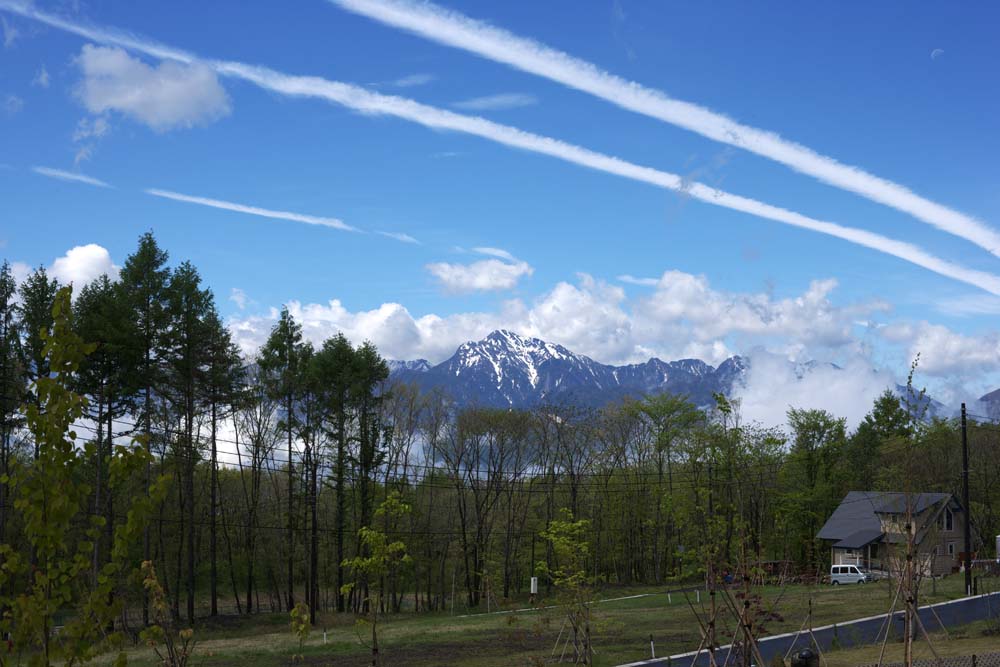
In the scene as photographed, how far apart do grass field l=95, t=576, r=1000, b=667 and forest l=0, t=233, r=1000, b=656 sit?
2.34 meters

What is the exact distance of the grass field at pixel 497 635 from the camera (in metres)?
26.7

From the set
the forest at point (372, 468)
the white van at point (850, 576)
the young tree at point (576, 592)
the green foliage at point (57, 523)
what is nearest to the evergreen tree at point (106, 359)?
the forest at point (372, 468)

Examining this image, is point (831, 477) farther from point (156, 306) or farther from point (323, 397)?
point (156, 306)

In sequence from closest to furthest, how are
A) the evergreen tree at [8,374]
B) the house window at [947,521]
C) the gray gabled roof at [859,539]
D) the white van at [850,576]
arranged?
the evergreen tree at [8,374]
the white van at [850,576]
the house window at [947,521]
the gray gabled roof at [859,539]

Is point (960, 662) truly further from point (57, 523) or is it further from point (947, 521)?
point (947, 521)


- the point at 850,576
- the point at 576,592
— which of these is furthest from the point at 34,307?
the point at 850,576

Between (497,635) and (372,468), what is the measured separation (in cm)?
2289

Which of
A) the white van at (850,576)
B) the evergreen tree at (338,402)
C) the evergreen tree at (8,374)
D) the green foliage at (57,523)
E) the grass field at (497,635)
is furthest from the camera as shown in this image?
the white van at (850,576)

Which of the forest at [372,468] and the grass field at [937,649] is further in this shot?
→ the forest at [372,468]

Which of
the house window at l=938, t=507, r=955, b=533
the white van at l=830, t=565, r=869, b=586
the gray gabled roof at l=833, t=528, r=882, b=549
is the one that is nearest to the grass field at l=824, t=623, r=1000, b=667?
the white van at l=830, t=565, r=869, b=586

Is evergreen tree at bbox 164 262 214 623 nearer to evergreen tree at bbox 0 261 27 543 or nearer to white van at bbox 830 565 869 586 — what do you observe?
evergreen tree at bbox 0 261 27 543

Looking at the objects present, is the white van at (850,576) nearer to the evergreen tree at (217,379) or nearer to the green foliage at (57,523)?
the evergreen tree at (217,379)

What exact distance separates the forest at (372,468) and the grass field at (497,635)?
2.34 metres

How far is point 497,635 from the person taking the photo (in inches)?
1307
